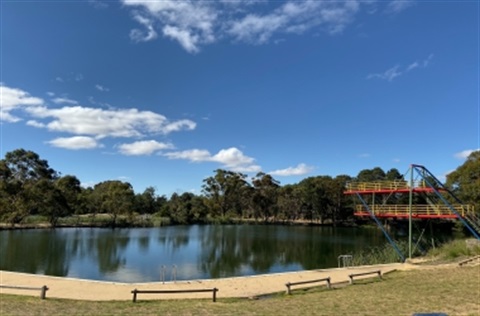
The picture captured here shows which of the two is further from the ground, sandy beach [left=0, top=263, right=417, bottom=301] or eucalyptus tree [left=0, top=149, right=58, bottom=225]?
eucalyptus tree [left=0, top=149, right=58, bottom=225]

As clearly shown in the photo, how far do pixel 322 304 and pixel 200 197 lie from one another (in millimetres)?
75758

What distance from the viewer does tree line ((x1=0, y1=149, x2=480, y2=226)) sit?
51.0m

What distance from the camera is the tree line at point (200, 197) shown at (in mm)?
51000

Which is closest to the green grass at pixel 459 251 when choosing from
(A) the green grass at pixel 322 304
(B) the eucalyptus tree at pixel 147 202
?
(A) the green grass at pixel 322 304

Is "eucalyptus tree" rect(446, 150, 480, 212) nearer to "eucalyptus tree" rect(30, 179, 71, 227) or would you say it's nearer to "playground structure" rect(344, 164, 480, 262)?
"playground structure" rect(344, 164, 480, 262)

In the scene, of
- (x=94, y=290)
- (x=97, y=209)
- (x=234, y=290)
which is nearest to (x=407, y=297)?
(x=234, y=290)

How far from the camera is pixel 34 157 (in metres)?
65.1

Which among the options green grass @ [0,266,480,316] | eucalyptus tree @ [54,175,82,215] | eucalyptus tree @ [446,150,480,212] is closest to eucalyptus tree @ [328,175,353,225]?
eucalyptus tree @ [446,150,480,212]

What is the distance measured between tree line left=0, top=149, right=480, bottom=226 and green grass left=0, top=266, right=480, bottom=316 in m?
37.8

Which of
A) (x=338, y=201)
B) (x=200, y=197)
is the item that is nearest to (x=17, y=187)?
(x=200, y=197)

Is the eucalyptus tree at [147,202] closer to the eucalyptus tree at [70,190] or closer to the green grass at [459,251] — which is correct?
the eucalyptus tree at [70,190]

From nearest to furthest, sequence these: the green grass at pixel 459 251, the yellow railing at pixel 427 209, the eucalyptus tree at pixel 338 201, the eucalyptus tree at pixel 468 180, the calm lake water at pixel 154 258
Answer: the green grass at pixel 459 251, the calm lake water at pixel 154 258, the yellow railing at pixel 427 209, the eucalyptus tree at pixel 468 180, the eucalyptus tree at pixel 338 201

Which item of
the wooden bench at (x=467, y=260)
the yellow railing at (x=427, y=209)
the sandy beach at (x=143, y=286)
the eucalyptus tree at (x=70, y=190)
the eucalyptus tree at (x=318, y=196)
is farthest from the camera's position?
the eucalyptus tree at (x=318, y=196)

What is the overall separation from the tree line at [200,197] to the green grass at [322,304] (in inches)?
1489
